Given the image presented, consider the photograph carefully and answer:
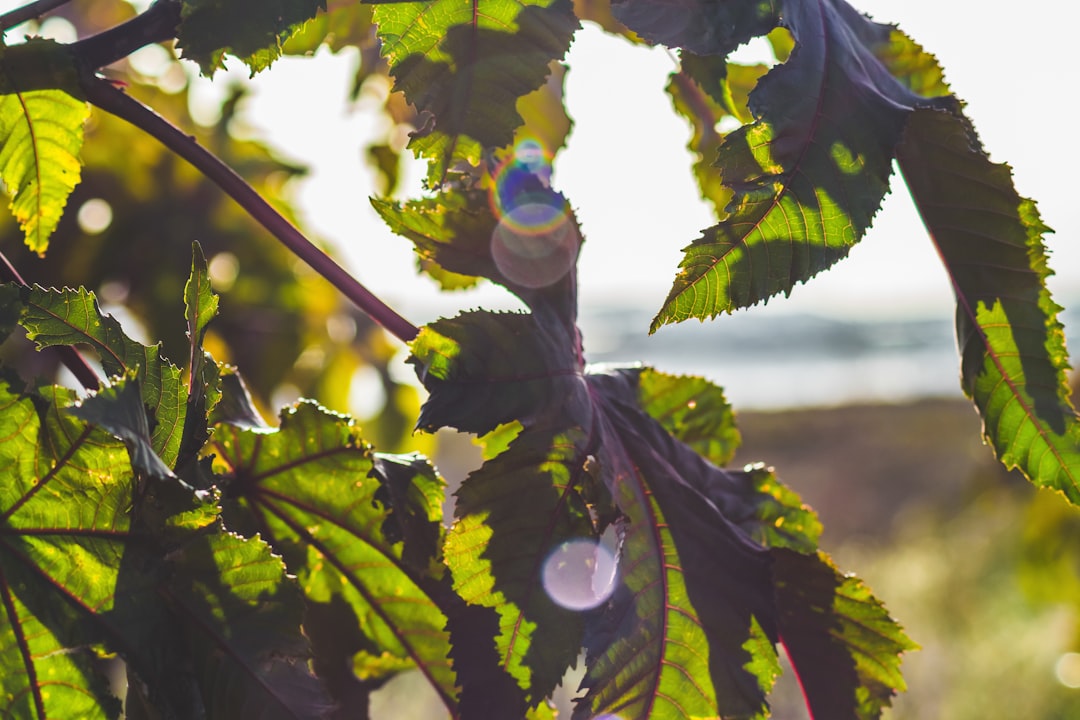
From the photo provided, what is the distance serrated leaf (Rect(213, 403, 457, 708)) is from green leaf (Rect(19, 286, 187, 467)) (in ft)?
0.37

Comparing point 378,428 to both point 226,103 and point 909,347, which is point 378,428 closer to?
point 226,103

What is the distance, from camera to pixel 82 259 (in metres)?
1.18

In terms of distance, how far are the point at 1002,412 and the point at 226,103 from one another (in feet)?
3.65

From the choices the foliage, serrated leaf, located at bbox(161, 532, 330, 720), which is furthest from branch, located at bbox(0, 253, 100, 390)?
serrated leaf, located at bbox(161, 532, 330, 720)

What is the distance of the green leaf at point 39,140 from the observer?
1.54 feet

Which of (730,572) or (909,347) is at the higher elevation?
(909,347)

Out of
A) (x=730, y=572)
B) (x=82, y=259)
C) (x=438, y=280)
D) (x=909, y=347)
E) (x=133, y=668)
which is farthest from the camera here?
(x=909, y=347)

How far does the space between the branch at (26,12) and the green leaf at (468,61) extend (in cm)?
17

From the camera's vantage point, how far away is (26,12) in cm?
48

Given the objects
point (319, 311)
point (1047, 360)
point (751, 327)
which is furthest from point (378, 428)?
point (751, 327)

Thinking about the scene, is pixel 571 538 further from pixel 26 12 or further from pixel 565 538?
pixel 26 12

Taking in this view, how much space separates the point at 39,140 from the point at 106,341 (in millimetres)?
172

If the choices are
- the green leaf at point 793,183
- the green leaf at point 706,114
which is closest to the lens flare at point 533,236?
the green leaf at point 793,183

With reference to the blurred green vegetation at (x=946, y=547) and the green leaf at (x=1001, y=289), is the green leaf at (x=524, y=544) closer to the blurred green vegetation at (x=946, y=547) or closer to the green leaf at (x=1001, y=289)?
the green leaf at (x=1001, y=289)
